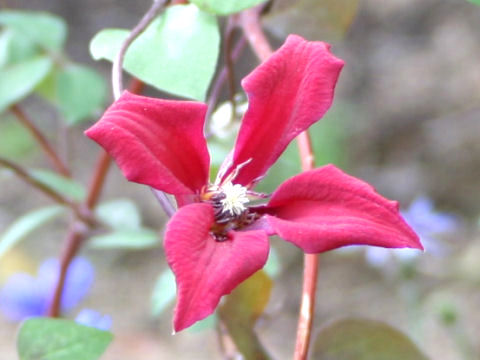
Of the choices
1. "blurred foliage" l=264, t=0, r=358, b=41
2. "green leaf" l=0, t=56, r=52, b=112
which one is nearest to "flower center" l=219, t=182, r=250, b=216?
"blurred foliage" l=264, t=0, r=358, b=41

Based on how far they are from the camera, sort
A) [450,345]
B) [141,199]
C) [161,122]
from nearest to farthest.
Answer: [161,122], [450,345], [141,199]

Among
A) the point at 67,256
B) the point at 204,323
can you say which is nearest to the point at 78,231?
the point at 67,256

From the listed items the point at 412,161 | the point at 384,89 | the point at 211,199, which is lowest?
the point at 412,161

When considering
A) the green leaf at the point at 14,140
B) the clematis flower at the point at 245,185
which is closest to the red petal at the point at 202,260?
the clematis flower at the point at 245,185

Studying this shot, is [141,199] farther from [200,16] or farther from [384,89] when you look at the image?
[200,16]

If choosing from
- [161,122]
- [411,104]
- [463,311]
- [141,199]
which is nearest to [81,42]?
[141,199]

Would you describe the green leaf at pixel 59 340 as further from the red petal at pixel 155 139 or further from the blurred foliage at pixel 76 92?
the blurred foliage at pixel 76 92
